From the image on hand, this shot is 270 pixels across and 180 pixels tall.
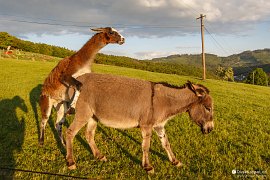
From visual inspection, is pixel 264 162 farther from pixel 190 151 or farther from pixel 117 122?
pixel 117 122

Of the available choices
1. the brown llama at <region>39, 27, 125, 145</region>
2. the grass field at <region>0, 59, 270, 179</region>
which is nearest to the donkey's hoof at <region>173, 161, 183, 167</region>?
the grass field at <region>0, 59, 270, 179</region>

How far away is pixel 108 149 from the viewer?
8523 mm

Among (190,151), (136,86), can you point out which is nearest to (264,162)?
(190,151)

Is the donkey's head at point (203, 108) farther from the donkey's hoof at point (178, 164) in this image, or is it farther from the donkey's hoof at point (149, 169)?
the donkey's hoof at point (149, 169)

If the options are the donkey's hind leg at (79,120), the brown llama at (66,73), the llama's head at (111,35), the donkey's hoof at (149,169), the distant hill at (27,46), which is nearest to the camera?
the donkey's hoof at (149,169)

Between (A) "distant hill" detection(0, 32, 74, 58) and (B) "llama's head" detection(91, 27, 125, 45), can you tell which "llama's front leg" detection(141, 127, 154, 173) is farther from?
(A) "distant hill" detection(0, 32, 74, 58)

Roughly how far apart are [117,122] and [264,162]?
411cm

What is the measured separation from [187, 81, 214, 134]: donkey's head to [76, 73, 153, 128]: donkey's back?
4.04 ft

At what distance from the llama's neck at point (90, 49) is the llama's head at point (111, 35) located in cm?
13

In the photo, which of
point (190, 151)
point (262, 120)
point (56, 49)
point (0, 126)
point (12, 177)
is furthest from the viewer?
point (56, 49)

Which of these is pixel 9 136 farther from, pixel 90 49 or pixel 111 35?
pixel 111 35

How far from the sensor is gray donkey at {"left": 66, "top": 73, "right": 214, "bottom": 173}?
6.96 m

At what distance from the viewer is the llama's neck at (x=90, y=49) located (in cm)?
912

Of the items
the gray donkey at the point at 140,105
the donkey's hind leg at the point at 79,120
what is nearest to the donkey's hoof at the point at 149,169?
the gray donkey at the point at 140,105
